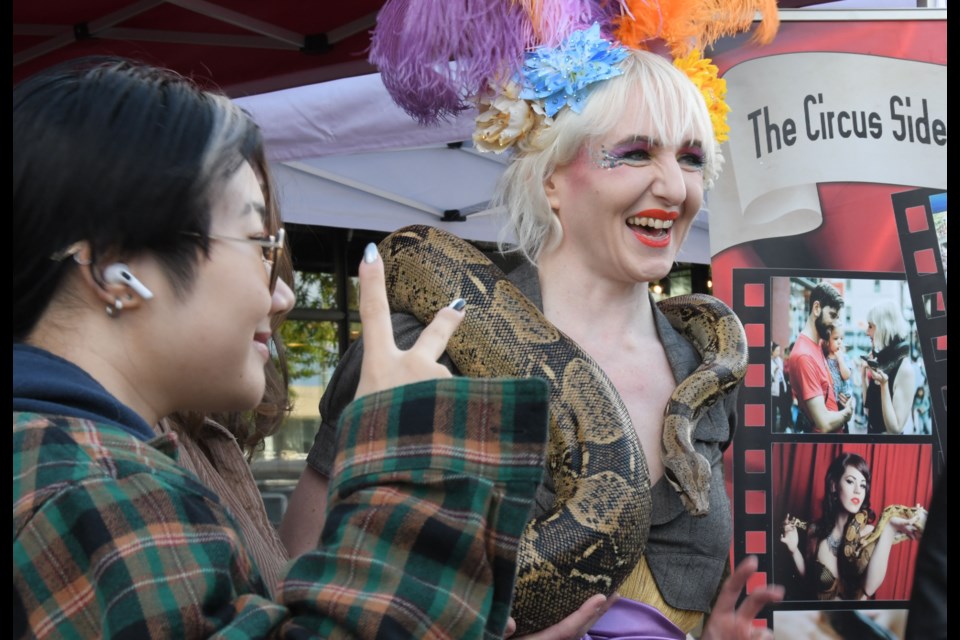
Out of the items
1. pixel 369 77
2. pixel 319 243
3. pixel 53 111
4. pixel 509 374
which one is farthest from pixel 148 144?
pixel 319 243

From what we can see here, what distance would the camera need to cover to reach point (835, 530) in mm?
2551

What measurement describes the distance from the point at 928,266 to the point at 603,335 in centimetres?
122

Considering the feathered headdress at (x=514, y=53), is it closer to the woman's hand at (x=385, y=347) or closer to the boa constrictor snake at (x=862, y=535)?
the woman's hand at (x=385, y=347)

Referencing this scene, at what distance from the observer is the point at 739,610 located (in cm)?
166

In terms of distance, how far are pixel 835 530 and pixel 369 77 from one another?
7.02ft

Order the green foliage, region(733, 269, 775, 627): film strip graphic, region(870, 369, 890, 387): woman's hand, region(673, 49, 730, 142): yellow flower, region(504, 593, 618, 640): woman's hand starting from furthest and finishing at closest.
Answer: the green foliage → region(870, 369, 890, 387): woman's hand → region(733, 269, 775, 627): film strip graphic → region(673, 49, 730, 142): yellow flower → region(504, 593, 618, 640): woman's hand

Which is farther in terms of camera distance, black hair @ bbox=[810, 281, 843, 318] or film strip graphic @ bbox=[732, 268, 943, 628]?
black hair @ bbox=[810, 281, 843, 318]

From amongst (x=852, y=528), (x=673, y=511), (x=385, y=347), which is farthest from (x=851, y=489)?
(x=385, y=347)

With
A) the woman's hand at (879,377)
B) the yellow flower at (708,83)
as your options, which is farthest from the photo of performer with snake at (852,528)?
the yellow flower at (708,83)

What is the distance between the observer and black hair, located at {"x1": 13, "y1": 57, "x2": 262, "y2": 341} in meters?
1.04

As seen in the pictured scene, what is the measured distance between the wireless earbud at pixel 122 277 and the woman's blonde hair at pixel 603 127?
1034mm

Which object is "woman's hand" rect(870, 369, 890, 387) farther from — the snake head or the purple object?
the purple object

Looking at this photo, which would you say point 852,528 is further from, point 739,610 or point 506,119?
point 506,119

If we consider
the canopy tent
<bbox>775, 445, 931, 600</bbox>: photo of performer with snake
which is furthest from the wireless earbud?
the canopy tent
